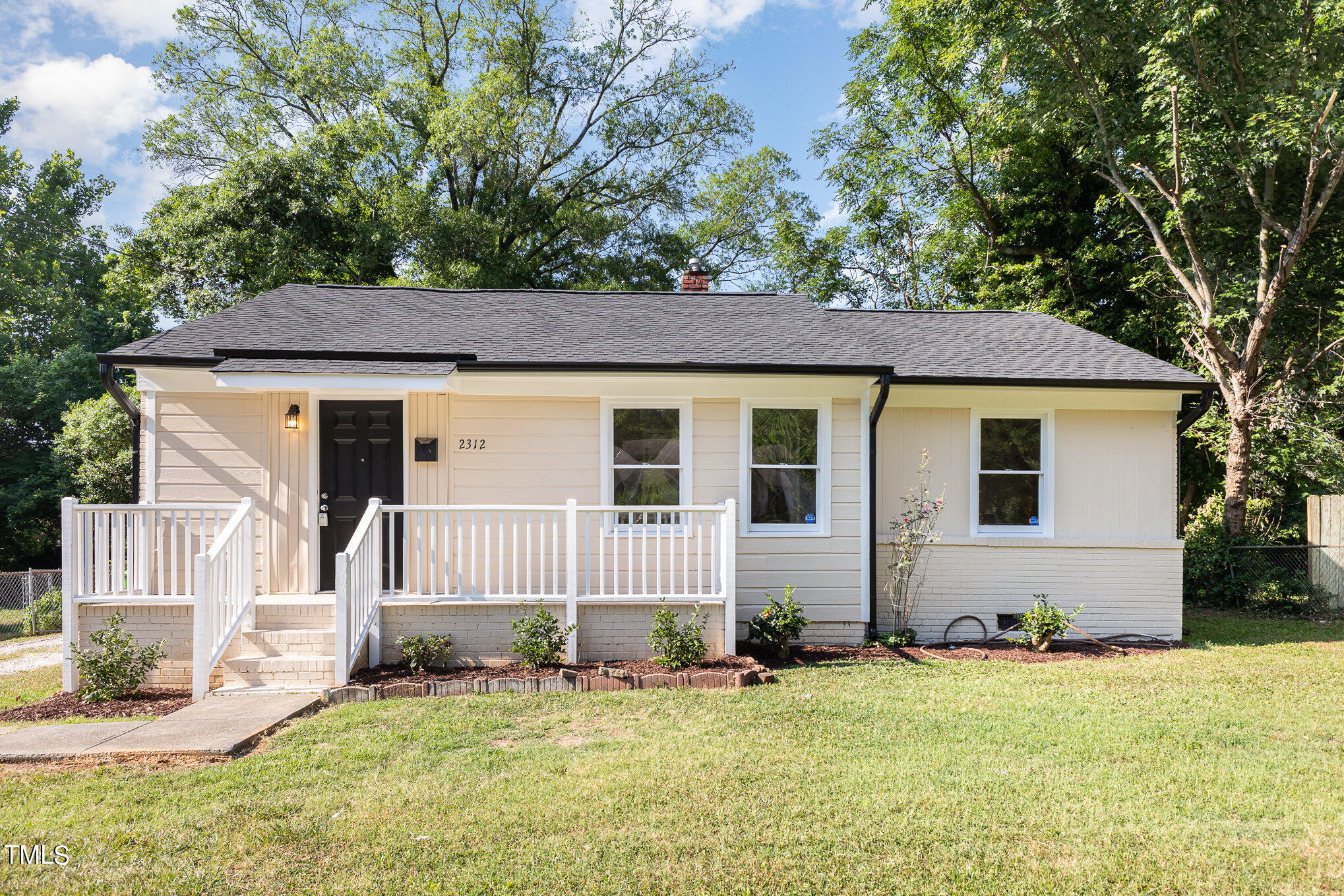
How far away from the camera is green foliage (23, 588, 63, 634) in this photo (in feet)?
39.0

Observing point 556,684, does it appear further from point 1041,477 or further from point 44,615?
point 44,615

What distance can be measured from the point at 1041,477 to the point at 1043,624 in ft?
5.74

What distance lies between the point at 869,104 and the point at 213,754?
67.3ft

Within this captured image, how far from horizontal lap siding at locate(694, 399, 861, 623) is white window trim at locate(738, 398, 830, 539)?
0.04 meters

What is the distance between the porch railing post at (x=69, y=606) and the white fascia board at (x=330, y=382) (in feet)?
5.16

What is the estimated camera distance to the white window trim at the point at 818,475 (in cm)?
760

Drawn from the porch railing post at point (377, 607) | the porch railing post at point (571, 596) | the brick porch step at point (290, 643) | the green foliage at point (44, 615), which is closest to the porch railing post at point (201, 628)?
the brick porch step at point (290, 643)

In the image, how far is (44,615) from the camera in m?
12.2

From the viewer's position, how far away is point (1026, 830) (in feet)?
11.4

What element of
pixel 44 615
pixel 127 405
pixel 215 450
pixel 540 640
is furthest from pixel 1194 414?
pixel 44 615

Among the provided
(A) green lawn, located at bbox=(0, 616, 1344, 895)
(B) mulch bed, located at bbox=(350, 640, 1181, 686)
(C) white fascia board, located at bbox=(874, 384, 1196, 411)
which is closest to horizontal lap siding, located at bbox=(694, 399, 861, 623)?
(B) mulch bed, located at bbox=(350, 640, 1181, 686)

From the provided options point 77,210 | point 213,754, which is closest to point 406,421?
point 213,754

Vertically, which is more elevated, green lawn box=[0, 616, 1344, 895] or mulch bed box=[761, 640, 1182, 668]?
green lawn box=[0, 616, 1344, 895]

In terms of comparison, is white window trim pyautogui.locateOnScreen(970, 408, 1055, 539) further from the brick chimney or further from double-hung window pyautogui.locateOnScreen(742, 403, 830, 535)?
the brick chimney
